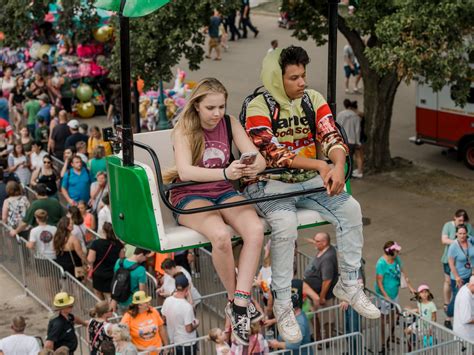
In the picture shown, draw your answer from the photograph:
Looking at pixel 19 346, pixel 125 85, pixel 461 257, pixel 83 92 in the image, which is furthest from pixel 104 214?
pixel 83 92

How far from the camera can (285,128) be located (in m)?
6.29

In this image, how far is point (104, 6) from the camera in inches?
218

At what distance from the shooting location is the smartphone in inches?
224

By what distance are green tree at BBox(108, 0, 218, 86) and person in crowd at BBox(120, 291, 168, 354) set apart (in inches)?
204

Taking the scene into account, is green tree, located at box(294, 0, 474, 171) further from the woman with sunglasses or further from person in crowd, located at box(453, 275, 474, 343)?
the woman with sunglasses

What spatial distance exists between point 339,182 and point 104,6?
1694mm

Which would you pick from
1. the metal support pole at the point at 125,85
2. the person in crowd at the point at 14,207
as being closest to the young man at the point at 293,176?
A: the metal support pole at the point at 125,85

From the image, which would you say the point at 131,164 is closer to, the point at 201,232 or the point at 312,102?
the point at 201,232

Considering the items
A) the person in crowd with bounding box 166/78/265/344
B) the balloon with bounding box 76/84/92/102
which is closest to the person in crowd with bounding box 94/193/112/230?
the person in crowd with bounding box 166/78/265/344

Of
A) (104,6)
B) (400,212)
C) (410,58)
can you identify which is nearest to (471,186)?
(400,212)

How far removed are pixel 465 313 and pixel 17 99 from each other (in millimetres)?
14537

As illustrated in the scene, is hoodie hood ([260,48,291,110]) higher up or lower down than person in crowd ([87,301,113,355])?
higher up

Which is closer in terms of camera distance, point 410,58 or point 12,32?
point 410,58

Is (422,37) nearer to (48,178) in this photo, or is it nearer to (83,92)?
(48,178)
